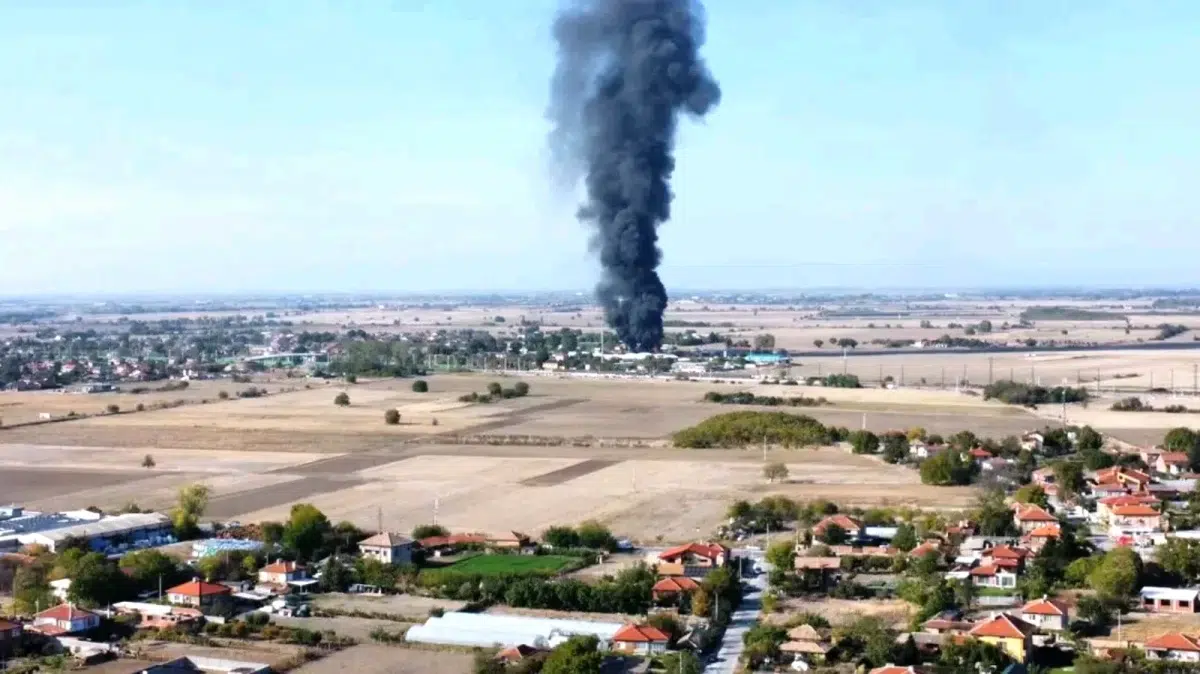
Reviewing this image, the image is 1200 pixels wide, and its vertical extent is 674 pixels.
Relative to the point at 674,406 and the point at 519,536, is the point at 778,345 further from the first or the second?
the point at 519,536

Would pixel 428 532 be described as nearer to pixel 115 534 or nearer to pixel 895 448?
pixel 115 534

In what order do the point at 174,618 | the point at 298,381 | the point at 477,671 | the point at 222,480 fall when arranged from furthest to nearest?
the point at 298,381 → the point at 222,480 → the point at 174,618 → the point at 477,671

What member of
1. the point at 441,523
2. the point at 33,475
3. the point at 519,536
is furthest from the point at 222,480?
the point at 519,536

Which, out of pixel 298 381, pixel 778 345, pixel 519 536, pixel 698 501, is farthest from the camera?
pixel 778 345

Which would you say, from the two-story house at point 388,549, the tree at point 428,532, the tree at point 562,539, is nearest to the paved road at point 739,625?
the tree at point 562,539

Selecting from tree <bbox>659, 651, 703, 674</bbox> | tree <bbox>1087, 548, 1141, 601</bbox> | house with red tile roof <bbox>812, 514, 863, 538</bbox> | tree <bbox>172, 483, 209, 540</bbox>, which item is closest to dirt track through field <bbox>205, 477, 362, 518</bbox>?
tree <bbox>172, 483, 209, 540</bbox>

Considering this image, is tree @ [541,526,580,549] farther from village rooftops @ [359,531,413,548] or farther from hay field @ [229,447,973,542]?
village rooftops @ [359,531,413,548]

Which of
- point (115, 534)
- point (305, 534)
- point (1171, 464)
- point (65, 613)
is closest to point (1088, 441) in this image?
point (1171, 464)
